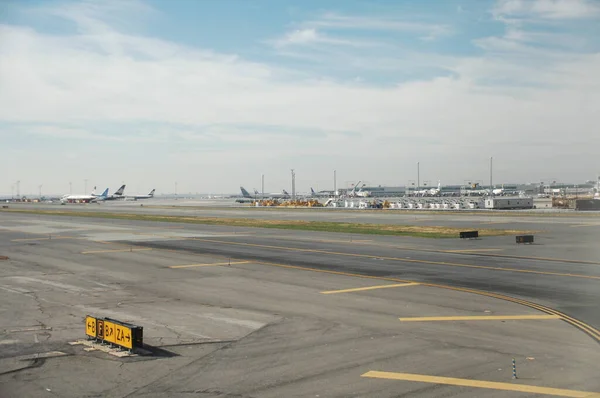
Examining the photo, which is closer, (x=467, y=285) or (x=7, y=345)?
(x=7, y=345)

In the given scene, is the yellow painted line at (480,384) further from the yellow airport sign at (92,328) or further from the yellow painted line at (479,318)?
the yellow airport sign at (92,328)

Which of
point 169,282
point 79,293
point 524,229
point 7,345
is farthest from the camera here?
point 524,229

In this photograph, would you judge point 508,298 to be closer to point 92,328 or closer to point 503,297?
point 503,297

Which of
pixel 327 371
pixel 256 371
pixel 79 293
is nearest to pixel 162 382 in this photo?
pixel 256 371

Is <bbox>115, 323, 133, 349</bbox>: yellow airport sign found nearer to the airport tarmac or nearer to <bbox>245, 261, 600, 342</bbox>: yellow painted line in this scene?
the airport tarmac

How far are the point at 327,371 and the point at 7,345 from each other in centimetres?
932

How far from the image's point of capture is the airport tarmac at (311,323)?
13055mm

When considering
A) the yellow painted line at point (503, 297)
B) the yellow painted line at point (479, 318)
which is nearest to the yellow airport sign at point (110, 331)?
the yellow painted line at point (479, 318)

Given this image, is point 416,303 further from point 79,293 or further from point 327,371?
point 79,293

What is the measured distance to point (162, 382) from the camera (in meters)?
13.1

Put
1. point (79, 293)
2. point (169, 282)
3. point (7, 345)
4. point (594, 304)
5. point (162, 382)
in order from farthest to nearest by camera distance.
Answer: point (169, 282)
point (79, 293)
point (594, 304)
point (7, 345)
point (162, 382)

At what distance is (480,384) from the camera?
12734 mm

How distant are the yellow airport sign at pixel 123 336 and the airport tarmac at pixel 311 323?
2.03 feet

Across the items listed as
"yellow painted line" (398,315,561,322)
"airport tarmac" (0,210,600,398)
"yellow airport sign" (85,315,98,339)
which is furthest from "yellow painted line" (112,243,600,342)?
"yellow airport sign" (85,315,98,339)
